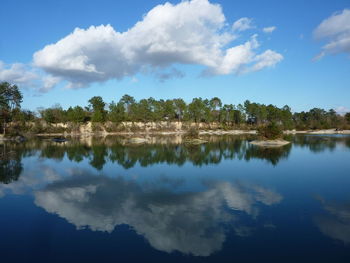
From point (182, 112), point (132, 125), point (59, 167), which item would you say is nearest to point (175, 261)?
point (59, 167)

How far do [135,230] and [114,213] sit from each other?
229 cm

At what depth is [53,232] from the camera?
33.3 feet

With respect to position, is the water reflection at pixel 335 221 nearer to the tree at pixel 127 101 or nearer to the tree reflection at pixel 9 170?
the tree reflection at pixel 9 170

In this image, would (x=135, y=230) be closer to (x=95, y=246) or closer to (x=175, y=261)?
(x=95, y=246)

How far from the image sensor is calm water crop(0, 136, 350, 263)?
852 centimetres

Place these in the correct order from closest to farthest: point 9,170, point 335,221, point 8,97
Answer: point 335,221
point 9,170
point 8,97

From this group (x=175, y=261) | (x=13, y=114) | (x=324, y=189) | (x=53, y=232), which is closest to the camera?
(x=175, y=261)

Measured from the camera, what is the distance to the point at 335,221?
36.1 ft

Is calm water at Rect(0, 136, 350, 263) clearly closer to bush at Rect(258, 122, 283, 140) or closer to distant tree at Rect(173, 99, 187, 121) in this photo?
bush at Rect(258, 122, 283, 140)

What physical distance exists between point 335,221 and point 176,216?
6.56 m

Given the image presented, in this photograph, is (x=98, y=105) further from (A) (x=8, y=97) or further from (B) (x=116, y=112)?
(A) (x=8, y=97)

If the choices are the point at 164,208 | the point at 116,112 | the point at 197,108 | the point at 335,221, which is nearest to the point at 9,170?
the point at 164,208

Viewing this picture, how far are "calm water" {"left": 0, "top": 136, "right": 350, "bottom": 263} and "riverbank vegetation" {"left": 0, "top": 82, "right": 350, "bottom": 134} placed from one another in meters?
68.5

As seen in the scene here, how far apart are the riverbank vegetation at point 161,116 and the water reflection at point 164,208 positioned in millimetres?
71234
